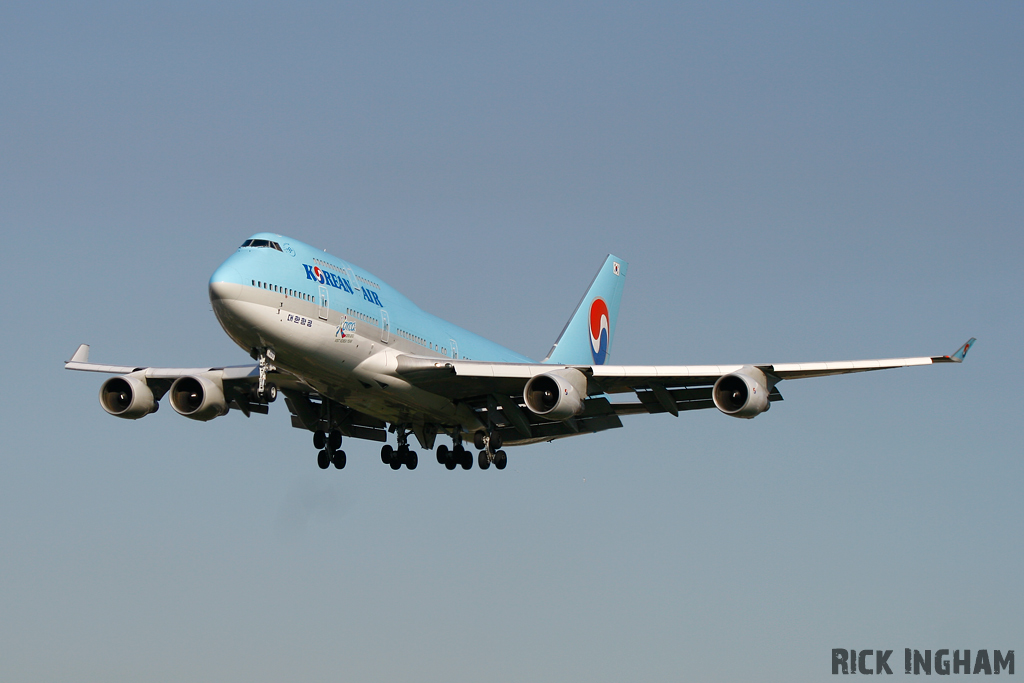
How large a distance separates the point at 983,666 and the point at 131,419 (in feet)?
96.6

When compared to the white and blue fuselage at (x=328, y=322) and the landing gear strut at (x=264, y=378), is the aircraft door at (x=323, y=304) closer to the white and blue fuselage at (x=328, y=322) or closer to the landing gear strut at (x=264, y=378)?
the white and blue fuselage at (x=328, y=322)

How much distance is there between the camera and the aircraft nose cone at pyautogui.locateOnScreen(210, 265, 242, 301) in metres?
32.5

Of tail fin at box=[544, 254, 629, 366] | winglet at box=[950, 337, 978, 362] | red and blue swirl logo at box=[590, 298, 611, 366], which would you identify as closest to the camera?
winglet at box=[950, 337, 978, 362]

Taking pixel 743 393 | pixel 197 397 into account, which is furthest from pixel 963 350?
pixel 197 397

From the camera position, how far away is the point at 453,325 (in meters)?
43.1

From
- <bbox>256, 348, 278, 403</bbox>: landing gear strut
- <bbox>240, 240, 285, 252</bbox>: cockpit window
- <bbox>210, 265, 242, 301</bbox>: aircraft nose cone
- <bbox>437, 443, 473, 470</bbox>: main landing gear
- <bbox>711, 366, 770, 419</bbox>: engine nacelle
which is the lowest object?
<bbox>437, 443, 473, 470</bbox>: main landing gear

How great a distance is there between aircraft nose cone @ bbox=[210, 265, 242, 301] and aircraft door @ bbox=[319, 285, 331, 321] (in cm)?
278

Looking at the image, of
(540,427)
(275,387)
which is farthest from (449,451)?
(275,387)

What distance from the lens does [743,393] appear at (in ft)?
117

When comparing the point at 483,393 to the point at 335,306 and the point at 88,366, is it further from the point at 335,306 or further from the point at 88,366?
the point at 88,366

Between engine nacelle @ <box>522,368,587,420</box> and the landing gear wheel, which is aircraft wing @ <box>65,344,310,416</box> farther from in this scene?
engine nacelle @ <box>522,368,587,420</box>

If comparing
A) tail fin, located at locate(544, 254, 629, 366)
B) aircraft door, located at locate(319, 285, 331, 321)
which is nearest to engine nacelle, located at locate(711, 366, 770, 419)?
aircraft door, located at locate(319, 285, 331, 321)

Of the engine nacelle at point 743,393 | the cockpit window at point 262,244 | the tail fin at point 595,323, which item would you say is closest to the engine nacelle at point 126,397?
the cockpit window at point 262,244

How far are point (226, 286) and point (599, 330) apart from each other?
26367mm
